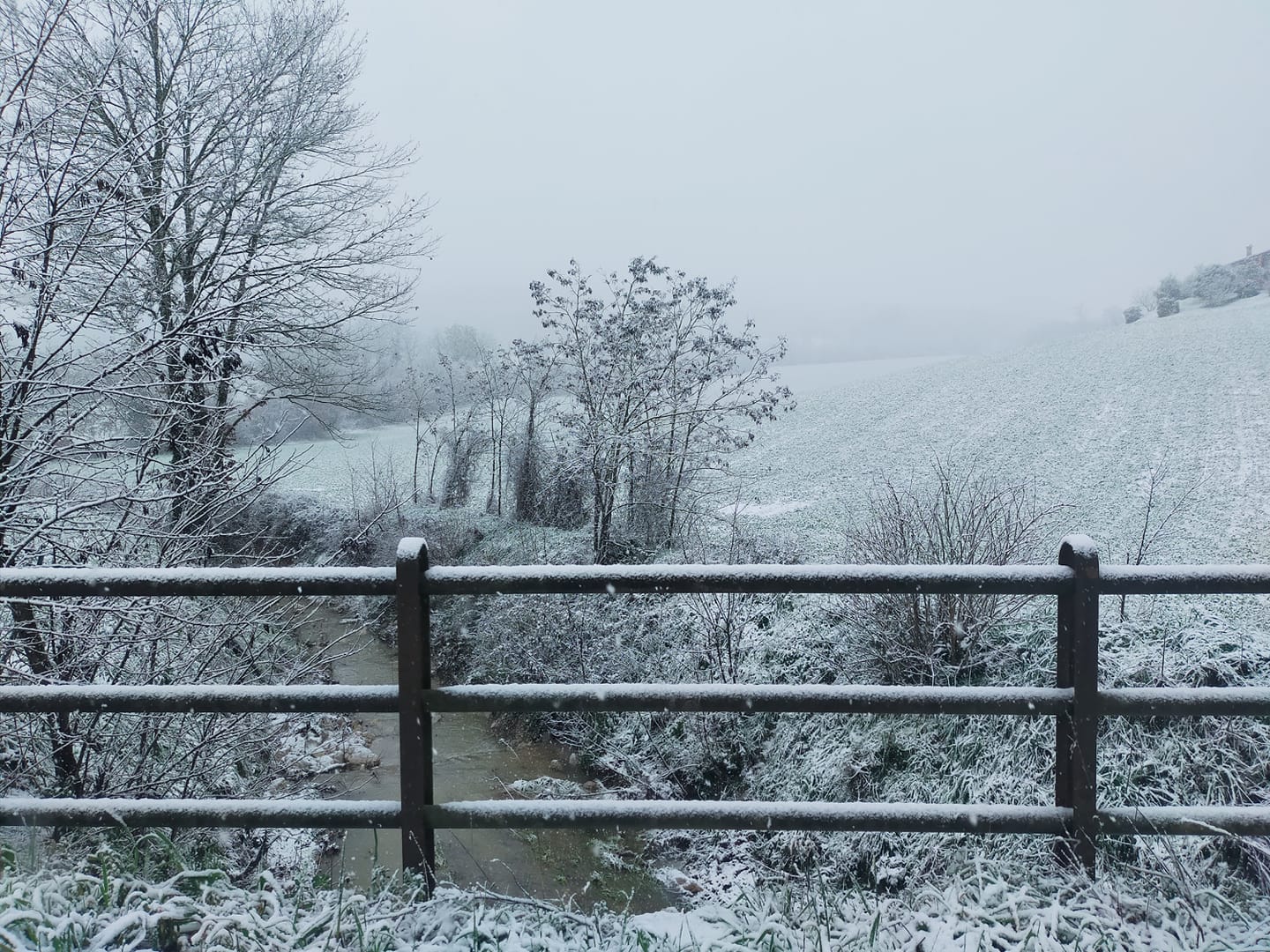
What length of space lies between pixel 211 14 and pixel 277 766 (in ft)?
37.5

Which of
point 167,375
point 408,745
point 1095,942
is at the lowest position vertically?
point 1095,942

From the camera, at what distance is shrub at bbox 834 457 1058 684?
24.8ft

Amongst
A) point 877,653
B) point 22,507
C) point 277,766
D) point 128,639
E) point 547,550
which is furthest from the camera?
point 547,550

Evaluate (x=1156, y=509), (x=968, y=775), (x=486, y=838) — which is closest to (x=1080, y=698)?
(x=968, y=775)

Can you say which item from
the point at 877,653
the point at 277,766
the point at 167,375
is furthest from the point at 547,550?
the point at 167,375

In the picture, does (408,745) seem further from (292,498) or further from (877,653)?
(292,498)

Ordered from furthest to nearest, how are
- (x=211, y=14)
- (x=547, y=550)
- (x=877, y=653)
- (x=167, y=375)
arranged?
(x=547, y=550)
(x=211, y=14)
(x=877, y=653)
(x=167, y=375)

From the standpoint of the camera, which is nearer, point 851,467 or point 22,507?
point 22,507

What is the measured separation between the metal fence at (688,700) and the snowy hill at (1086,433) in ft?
27.3

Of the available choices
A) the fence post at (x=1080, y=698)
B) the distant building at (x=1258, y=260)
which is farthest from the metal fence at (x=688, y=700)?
the distant building at (x=1258, y=260)

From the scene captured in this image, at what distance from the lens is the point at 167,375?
604cm

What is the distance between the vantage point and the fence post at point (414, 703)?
8.87 feet

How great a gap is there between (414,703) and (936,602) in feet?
19.7

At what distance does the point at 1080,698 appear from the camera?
107 inches
